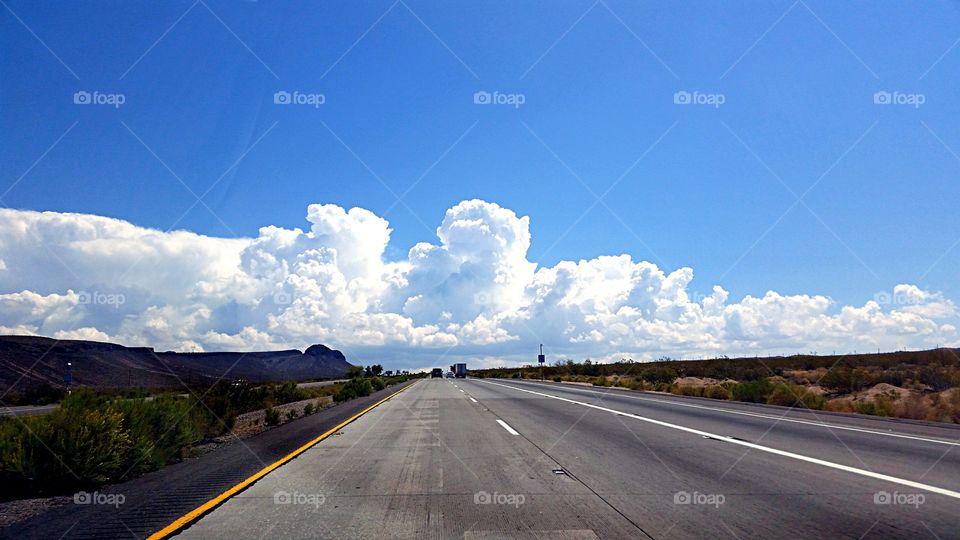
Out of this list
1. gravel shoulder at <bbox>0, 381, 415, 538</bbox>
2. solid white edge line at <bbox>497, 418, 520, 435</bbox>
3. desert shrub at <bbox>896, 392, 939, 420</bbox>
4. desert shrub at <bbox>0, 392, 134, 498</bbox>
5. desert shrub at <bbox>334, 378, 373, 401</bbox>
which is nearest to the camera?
gravel shoulder at <bbox>0, 381, 415, 538</bbox>

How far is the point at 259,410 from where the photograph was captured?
1120 inches

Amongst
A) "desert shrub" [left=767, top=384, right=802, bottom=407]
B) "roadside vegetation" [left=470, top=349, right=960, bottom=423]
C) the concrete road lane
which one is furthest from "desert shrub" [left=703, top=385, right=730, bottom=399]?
the concrete road lane

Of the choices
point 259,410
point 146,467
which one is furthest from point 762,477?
point 259,410

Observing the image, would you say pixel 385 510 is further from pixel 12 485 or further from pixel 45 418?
pixel 45 418

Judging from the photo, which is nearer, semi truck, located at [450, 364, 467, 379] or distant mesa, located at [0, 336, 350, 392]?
distant mesa, located at [0, 336, 350, 392]

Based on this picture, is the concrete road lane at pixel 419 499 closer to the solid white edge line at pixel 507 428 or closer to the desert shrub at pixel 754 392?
the solid white edge line at pixel 507 428

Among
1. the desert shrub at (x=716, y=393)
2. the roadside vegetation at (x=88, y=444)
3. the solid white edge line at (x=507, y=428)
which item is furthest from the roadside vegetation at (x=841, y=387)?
the roadside vegetation at (x=88, y=444)

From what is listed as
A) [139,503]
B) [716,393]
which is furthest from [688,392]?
[139,503]

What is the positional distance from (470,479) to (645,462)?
10.3 feet

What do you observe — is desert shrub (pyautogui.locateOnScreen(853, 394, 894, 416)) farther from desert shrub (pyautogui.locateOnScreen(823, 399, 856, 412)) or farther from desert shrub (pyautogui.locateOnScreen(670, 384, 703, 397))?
desert shrub (pyautogui.locateOnScreen(670, 384, 703, 397))

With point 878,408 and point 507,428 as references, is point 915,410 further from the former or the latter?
point 507,428

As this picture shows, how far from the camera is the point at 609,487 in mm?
8602

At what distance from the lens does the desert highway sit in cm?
653

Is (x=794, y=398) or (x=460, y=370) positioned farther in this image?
(x=460, y=370)
